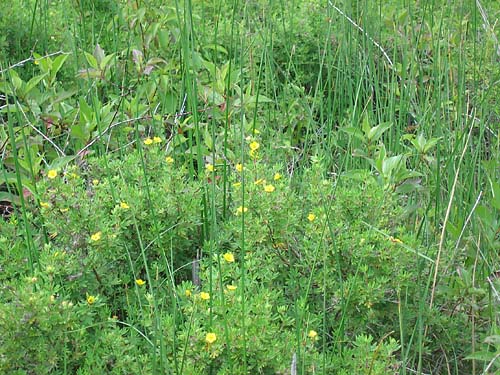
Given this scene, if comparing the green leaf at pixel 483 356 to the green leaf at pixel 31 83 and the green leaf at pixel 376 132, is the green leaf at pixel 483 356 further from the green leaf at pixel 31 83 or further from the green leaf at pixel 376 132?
the green leaf at pixel 31 83

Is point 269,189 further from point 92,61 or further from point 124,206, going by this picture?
point 92,61

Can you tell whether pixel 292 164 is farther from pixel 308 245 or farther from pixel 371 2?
pixel 371 2

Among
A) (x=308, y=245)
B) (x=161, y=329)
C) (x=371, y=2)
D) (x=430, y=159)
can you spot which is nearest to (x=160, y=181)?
(x=308, y=245)

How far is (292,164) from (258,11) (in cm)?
154

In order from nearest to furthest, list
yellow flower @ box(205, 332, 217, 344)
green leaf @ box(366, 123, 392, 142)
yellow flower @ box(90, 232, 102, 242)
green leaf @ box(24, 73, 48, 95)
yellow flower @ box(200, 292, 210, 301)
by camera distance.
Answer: yellow flower @ box(205, 332, 217, 344) → yellow flower @ box(200, 292, 210, 301) → yellow flower @ box(90, 232, 102, 242) → green leaf @ box(366, 123, 392, 142) → green leaf @ box(24, 73, 48, 95)

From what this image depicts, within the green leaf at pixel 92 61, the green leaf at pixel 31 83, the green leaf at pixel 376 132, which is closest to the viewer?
the green leaf at pixel 376 132

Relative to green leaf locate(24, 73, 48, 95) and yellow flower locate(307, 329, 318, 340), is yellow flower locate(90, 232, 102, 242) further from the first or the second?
green leaf locate(24, 73, 48, 95)

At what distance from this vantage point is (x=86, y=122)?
2.59m

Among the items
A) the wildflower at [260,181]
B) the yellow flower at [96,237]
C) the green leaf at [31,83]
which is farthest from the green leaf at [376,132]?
the green leaf at [31,83]

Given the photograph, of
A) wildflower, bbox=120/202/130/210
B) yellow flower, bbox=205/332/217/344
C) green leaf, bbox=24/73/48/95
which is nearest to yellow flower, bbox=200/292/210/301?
yellow flower, bbox=205/332/217/344

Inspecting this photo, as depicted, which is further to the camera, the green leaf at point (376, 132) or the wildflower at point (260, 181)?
the green leaf at point (376, 132)

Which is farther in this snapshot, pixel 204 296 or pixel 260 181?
pixel 260 181

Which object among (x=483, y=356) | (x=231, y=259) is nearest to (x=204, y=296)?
(x=231, y=259)

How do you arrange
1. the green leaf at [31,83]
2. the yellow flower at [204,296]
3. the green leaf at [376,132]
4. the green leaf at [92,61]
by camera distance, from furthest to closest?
the green leaf at [92,61] < the green leaf at [31,83] < the green leaf at [376,132] < the yellow flower at [204,296]
